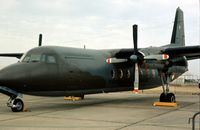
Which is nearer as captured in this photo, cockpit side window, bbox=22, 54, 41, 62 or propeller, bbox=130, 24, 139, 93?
cockpit side window, bbox=22, 54, 41, 62

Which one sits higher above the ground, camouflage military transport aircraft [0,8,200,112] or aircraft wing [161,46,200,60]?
aircraft wing [161,46,200,60]

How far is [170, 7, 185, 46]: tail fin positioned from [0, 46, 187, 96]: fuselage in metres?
4.41

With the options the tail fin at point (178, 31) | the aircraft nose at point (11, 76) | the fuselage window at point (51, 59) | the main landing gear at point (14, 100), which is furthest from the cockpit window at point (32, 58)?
the tail fin at point (178, 31)

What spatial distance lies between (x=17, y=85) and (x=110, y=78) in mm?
6440

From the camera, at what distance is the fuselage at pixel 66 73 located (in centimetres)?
1302

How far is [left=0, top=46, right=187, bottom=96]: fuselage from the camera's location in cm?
1302

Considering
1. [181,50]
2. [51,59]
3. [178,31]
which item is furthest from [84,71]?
[178,31]

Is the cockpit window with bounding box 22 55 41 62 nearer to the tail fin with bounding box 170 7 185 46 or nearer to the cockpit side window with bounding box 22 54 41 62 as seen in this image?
the cockpit side window with bounding box 22 54 41 62

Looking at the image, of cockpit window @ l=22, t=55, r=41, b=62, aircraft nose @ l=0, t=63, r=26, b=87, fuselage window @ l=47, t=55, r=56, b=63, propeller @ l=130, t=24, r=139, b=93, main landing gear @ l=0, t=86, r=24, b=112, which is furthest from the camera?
propeller @ l=130, t=24, r=139, b=93

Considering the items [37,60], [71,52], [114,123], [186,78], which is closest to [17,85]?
[37,60]

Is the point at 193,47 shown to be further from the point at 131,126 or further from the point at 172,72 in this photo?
the point at 131,126

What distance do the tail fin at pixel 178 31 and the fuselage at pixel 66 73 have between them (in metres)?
4.41

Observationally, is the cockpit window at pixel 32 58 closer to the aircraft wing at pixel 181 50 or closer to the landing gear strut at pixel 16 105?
the landing gear strut at pixel 16 105

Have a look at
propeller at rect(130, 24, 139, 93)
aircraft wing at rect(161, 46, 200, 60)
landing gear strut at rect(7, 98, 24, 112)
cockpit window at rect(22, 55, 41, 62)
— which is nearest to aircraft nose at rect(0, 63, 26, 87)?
landing gear strut at rect(7, 98, 24, 112)
